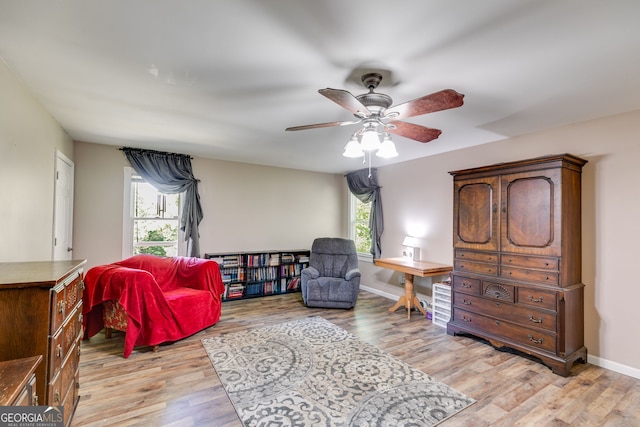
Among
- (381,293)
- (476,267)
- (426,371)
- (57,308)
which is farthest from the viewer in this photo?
(381,293)

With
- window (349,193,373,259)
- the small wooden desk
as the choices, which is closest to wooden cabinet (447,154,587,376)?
the small wooden desk

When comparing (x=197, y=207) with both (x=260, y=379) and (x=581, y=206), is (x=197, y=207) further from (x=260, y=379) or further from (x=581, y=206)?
(x=581, y=206)

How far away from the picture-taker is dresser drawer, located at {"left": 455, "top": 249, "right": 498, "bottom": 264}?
10.2 ft

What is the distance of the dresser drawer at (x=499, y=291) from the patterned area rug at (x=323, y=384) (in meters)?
1.23

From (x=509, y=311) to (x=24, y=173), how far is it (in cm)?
453

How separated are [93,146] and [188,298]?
260cm

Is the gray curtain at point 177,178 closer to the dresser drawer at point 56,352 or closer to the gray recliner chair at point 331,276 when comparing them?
the gray recliner chair at point 331,276

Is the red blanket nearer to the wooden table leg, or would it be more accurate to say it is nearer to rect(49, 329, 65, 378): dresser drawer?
rect(49, 329, 65, 378): dresser drawer

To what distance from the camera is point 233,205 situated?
4988mm

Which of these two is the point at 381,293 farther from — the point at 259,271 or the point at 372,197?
the point at 259,271

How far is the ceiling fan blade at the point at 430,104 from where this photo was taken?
1.67 meters

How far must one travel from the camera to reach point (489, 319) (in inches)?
122

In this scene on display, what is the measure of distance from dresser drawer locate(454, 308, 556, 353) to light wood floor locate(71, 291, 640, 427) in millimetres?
179

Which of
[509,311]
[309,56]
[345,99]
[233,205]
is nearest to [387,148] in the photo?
[345,99]
